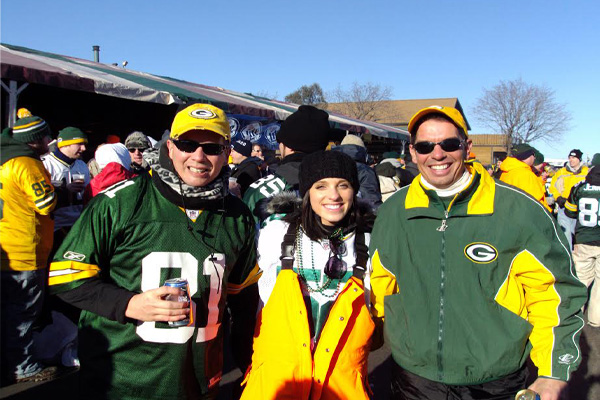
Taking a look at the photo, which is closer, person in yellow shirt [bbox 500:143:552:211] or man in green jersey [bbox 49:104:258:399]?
man in green jersey [bbox 49:104:258:399]

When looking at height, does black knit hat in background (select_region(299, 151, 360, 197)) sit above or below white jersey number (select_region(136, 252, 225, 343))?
above

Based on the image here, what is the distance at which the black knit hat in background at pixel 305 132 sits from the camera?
3979 mm

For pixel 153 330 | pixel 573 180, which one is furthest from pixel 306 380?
pixel 573 180

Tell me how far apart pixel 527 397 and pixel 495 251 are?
25.9 inches

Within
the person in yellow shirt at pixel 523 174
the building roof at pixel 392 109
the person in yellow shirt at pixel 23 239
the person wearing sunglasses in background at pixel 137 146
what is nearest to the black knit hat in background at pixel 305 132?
the person in yellow shirt at pixel 23 239

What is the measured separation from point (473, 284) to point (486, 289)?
0.21 ft

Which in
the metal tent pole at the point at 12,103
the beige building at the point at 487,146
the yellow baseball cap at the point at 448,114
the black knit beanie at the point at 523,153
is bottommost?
the yellow baseball cap at the point at 448,114

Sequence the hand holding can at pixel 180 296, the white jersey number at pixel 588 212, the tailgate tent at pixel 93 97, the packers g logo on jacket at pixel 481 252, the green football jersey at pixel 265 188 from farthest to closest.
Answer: the white jersey number at pixel 588 212, the tailgate tent at pixel 93 97, the green football jersey at pixel 265 188, the packers g logo on jacket at pixel 481 252, the hand holding can at pixel 180 296

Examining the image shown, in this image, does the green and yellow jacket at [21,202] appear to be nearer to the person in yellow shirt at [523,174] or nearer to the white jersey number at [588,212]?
the person in yellow shirt at [523,174]

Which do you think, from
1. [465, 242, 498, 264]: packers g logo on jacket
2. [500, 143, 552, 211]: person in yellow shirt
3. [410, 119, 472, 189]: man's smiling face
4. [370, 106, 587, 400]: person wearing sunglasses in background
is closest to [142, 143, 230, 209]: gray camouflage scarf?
[370, 106, 587, 400]: person wearing sunglasses in background

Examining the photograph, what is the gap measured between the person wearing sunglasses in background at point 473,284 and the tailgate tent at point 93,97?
597 cm

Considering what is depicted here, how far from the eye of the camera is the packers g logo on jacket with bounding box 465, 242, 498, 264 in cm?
221

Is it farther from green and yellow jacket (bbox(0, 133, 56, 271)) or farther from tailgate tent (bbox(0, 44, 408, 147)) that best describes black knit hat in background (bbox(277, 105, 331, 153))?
tailgate tent (bbox(0, 44, 408, 147))

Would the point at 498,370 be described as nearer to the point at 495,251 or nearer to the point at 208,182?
the point at 495,251
